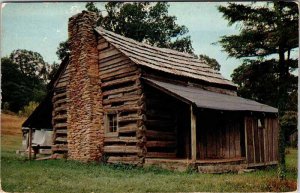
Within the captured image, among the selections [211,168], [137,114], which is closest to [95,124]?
[137,114]

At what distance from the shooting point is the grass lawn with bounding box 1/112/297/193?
37.5ft

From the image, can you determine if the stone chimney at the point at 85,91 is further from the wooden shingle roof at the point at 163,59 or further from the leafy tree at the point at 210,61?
the leafy tree at the point at 210,61

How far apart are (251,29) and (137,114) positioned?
4.94m

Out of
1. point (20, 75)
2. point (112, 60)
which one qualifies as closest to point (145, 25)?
point (112, 60)

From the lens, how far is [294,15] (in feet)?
38.8

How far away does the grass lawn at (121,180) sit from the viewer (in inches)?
450

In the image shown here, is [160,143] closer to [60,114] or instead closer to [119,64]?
[119,64]

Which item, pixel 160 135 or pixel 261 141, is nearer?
pixel 160 135

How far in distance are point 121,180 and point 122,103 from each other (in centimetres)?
492

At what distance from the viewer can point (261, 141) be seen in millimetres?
16641

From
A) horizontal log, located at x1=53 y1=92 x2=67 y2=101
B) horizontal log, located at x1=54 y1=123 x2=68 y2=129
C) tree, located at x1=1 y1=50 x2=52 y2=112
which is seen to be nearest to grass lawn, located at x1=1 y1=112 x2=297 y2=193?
tree, located at x1=1 y1=50 x2=52 y2=112

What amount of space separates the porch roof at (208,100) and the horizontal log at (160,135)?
167 cm

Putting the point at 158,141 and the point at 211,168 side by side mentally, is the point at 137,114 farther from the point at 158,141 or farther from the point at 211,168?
the point at 211,168

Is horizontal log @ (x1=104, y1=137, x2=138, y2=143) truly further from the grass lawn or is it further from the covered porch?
the grass lawn
